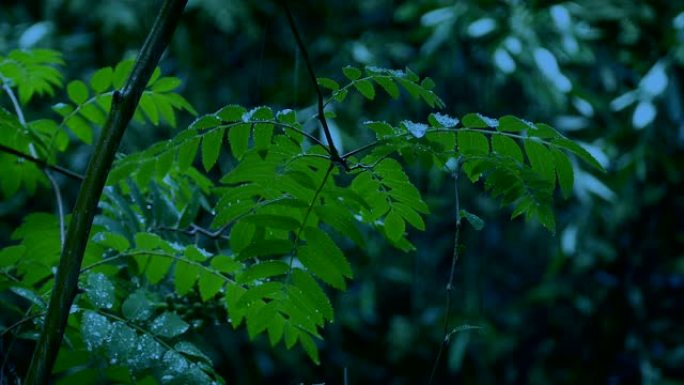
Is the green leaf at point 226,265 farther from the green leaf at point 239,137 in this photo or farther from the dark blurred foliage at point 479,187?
the dark blurred foliage at point 479,187

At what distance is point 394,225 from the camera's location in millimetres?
901

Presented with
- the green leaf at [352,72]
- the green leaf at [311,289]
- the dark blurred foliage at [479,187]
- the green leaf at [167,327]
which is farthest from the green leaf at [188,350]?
the dark blurred foliage at [479,187]

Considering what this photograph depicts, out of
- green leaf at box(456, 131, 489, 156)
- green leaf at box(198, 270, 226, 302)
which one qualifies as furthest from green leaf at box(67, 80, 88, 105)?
green leaf at box(456, 131, 489, 156)

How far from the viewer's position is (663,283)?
12.1 ft

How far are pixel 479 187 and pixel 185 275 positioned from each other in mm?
2807

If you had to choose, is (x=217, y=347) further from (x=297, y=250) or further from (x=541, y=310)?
→ (x=297, y=250)

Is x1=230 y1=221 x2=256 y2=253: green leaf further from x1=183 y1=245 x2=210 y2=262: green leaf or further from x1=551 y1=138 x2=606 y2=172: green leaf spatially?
x1=551 y1=138 x2=606 y2=172: green leaf

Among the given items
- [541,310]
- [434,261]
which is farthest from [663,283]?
[434,261]

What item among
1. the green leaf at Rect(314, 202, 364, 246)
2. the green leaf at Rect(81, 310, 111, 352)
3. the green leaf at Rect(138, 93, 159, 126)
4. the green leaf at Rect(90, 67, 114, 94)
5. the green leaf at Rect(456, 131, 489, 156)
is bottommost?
the green leaf at Rect(81, 310, 111, 352)

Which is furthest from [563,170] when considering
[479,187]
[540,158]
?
[479,187]

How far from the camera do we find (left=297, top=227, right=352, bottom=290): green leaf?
2.59 feet

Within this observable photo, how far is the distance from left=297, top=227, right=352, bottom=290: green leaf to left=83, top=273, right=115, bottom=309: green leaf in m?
0.20

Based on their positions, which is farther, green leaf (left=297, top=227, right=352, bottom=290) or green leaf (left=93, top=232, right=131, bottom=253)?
green leaf (left=93, top=232, right=131, bottom=253)

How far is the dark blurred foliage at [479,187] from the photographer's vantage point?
325 centimetres
